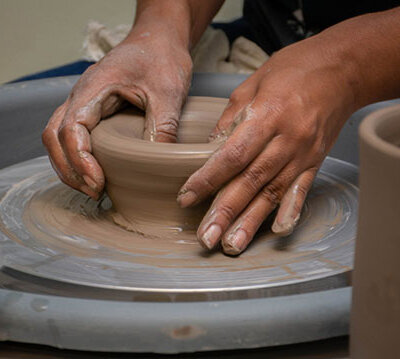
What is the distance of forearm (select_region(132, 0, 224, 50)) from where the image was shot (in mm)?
1257

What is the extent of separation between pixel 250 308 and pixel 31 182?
2.24ft

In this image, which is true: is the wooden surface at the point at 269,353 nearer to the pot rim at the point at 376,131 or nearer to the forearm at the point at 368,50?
the pot rim at the point at 376,131

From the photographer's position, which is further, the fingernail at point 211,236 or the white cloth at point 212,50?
the white cloth at point 212,50

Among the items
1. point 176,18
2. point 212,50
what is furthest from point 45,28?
point 176,18

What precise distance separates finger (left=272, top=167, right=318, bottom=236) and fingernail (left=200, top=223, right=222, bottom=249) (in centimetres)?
8

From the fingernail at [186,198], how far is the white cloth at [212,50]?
1043 millimetres

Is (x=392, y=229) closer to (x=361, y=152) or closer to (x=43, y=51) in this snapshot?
(x=361, y=152)

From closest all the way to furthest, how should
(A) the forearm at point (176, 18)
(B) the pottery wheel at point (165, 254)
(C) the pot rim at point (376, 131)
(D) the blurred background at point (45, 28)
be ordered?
(C) the pot rim at point (376, 131) → (B) the pottery wheel at point (165, 254) → (A) the forearm at point (176, 18) → (D) the blurred background at point (45, 28)

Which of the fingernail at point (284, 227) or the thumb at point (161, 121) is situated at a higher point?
the thumb at point (161, 121)

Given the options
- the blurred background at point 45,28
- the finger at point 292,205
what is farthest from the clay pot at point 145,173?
the blurred background at point 45,28

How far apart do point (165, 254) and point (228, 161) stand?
16 centimetres

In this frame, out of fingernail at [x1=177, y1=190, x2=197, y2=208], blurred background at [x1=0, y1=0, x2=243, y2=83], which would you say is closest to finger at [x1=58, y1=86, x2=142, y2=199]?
fingernail at [x1=177, y1=190, x2=197, y2=208]

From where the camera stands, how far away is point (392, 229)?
0.38 meters

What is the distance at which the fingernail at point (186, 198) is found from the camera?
87 cm
